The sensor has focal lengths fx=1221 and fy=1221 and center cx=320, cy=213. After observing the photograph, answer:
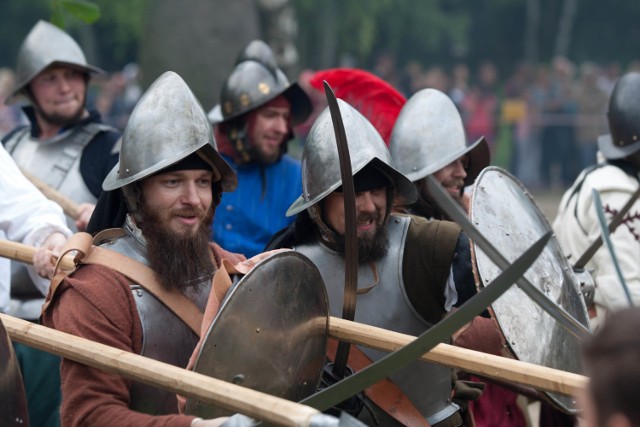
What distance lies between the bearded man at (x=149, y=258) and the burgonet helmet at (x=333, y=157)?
28 centimetres

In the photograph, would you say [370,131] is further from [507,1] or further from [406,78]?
[507,1]

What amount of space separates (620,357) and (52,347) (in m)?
1.60

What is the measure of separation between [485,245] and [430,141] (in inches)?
90.4

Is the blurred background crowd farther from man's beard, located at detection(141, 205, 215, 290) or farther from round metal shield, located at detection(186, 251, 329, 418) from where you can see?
round metal shield, located at detection(186, 251, 329, 418)

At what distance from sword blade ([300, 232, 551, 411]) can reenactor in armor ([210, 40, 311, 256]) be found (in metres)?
2.67

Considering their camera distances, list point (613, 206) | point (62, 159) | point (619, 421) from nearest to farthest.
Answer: point (619, 421), point (613, 206), point (62, 159)

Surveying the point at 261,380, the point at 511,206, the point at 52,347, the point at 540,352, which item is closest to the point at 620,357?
the point at 261,380

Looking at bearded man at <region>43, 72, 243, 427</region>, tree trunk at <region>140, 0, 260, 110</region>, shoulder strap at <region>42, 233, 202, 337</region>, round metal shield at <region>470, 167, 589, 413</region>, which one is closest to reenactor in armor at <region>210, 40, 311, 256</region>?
round metal shield at <region>470, 167, 589, 413</region>

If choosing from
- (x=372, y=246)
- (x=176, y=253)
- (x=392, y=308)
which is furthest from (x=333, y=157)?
(x=176, y=253)

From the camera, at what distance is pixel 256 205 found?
18.9ft

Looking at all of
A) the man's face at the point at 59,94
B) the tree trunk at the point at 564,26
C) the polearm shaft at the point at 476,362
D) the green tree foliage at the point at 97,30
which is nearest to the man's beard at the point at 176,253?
the polearm shaft at the point at 476,362

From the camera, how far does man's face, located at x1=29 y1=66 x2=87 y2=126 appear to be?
5652 millimetres

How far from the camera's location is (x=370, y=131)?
396 centimetres

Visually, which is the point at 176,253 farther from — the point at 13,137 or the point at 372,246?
the point at 13,137
